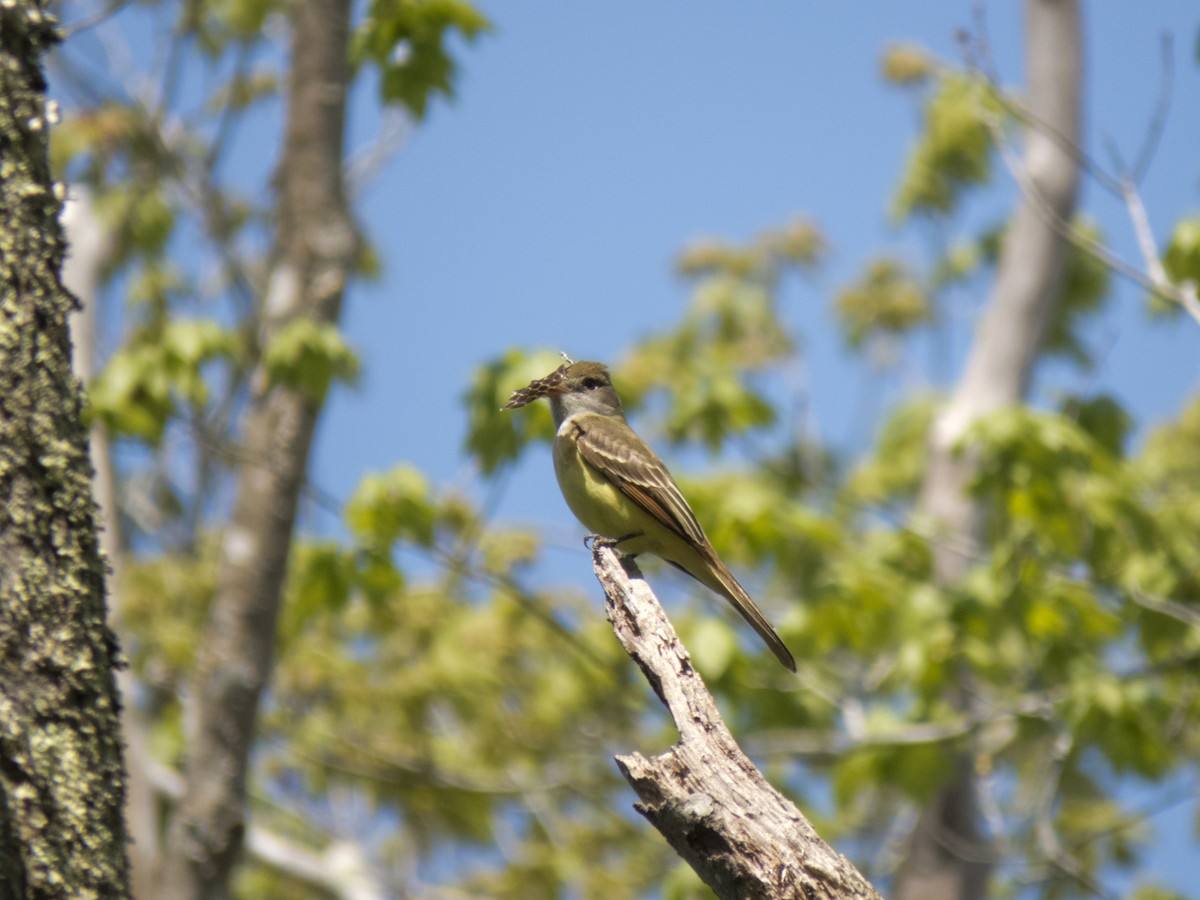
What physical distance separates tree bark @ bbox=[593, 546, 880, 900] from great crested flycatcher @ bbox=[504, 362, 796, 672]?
2534mm

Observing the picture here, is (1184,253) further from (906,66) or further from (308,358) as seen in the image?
(906,66)

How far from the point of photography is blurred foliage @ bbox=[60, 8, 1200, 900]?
719cm

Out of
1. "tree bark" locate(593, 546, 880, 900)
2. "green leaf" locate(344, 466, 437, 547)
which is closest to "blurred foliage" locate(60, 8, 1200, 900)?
"green leaf" locate(344, 466, 437, 547)

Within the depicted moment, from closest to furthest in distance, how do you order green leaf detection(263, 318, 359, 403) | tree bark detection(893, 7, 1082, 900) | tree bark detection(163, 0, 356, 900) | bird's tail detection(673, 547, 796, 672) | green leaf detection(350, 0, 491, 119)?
bird's tail detection(673, 547, 796, 672) → tree bark detection(163, 0, 356, 900) → green leaf detection(263, 318, 359, 403) → green leaf detection(350, 0, 491, 119) → tree bark detection(893, 7, 1082, 900)

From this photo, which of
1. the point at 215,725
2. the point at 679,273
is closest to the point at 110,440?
the point at 215,725

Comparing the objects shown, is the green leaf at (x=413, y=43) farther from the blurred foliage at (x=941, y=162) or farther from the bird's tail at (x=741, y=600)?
the blurred foliage at (x=941, y=162)

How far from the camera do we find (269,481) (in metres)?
6.56

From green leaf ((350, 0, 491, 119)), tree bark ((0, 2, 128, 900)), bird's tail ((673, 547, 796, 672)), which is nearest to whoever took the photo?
tree bark ((0, 2, 128, 900))

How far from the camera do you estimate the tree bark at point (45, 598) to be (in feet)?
10.3

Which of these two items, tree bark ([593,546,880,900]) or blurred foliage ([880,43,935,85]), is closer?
tree bark ([593,546,880,900])

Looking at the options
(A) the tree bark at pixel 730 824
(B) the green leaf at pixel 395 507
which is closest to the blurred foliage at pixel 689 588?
(B) the green leaf at pixel 395 507

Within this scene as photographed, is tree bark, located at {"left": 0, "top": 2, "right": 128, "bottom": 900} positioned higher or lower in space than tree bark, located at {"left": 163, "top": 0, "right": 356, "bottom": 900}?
lower

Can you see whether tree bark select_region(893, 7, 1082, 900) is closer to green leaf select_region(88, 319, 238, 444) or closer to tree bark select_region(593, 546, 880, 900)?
green leaf select_region(88, 319, 238, 444)

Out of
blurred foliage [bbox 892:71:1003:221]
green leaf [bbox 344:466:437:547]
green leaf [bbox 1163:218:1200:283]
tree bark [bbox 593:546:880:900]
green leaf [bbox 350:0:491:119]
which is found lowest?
tree bark [bbox 593:546:880:900]
